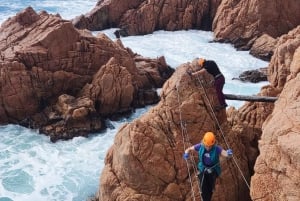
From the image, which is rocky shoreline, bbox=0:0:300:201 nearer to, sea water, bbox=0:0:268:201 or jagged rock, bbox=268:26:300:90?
jagged rock, bbox=268:26:300:90

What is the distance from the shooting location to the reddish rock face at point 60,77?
2612 centimetres

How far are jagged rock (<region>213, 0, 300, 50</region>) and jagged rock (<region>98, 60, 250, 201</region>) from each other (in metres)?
25.8

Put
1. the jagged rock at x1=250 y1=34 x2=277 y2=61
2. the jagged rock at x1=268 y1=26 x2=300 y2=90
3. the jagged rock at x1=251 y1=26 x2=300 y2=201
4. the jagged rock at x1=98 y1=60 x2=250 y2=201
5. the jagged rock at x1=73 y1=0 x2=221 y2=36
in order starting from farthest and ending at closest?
the jagged rock at x1=73 y1=0 x2=221 y2=36
the jagged rock at x1=250 y1=34 x2=277 y2=61
the jagged rock at x1=268 y1=26 x2=300 y2=90
the jagged rock at x1=98 y1=60 x2=250 y2=201
the jagged rock at x1=251 y1=26 x2=300 y2=201

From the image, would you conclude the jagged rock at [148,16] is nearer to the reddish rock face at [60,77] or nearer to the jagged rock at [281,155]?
the reddish rock face at [60,77]

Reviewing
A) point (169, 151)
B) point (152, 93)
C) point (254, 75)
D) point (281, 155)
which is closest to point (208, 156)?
point (281, 155)

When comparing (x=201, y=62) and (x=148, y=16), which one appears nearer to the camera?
(x=201, y=62)

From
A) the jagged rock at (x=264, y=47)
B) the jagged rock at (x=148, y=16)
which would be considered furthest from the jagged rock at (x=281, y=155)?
the jagged rock at (x=148, y=16)

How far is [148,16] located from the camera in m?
44.7

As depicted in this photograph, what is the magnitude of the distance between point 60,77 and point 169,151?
14.5m

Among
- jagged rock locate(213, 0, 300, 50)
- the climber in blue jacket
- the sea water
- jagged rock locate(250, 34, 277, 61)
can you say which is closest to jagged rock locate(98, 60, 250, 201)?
the climber in blue jacket

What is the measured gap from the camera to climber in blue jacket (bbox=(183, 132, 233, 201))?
11.4 meters

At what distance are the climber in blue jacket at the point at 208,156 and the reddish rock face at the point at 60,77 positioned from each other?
1409 cm

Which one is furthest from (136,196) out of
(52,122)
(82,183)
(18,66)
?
(18,66)

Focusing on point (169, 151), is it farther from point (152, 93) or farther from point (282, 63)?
point (152, 93)
